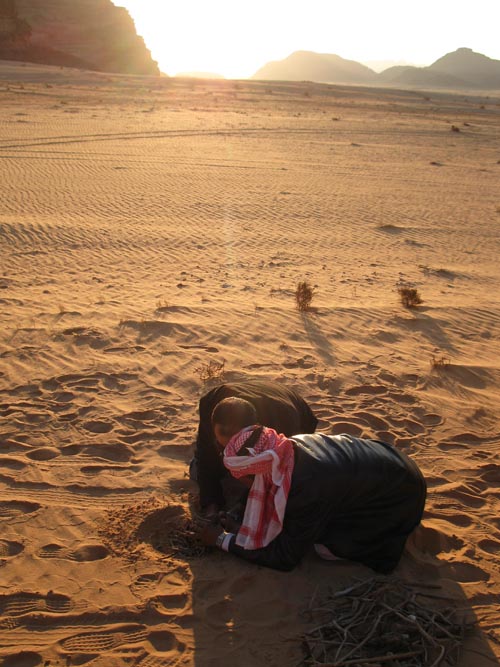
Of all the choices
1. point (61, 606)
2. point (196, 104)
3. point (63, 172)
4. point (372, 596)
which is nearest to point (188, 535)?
point (61, 606)

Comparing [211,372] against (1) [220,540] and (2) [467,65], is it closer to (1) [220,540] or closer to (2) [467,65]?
(1) [220,540]

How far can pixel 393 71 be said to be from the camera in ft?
500

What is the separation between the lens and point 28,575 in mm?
3670

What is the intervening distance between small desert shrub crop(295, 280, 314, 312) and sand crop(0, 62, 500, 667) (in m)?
0.15

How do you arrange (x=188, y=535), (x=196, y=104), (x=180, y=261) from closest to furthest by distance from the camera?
(x=188, y=535) → (x=180, y=261) → (x=196, y=104)

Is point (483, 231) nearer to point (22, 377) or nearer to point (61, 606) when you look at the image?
point (22, 377)

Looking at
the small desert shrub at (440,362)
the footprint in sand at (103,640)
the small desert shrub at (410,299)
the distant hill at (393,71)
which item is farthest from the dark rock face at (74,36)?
the distant hill at (393,71)

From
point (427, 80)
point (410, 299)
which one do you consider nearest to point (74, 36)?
point (410, 299)

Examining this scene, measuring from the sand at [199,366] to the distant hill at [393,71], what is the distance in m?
111

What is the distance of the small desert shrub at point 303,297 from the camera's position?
25.5 ft

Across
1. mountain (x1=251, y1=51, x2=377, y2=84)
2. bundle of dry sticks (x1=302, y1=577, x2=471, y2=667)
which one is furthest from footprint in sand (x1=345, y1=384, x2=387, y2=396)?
mountain (x1=251, y1=51, x2=377, y2=84)

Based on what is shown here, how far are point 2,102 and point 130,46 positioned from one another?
42031mm

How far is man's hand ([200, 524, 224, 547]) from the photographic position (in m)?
3.80

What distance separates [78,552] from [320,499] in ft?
4.98
